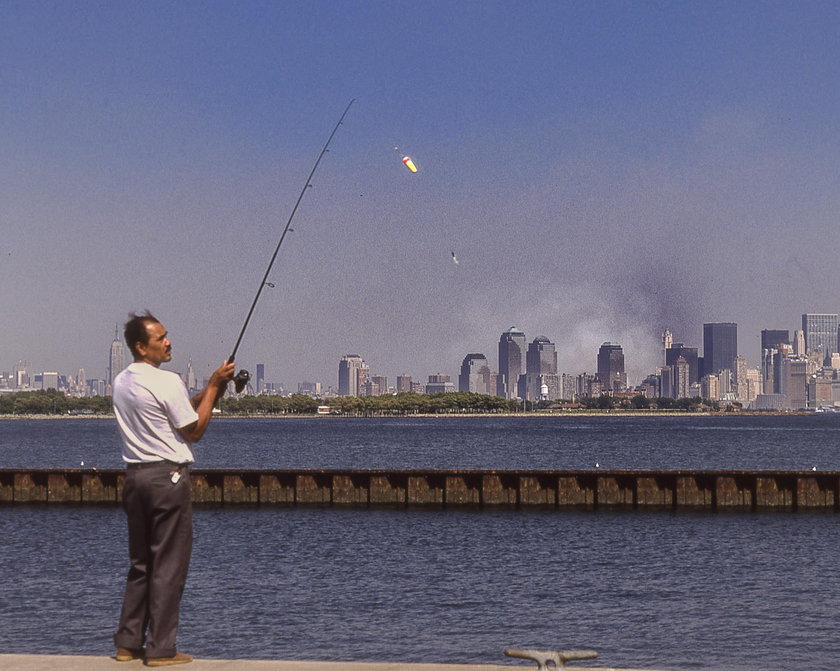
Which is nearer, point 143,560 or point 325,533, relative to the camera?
point 143,560

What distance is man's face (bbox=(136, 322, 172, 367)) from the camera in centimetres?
916

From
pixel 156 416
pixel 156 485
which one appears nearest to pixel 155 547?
pixel 156 485

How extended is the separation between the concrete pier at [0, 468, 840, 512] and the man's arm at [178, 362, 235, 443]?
124 ft

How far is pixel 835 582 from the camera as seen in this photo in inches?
1147

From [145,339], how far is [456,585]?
19857mm

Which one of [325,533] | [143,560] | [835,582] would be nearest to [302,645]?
[143,560]

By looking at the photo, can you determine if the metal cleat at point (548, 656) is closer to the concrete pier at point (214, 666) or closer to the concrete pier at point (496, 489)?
the concrete pier at point (214, 666)

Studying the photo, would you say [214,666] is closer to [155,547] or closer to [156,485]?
[155,547]

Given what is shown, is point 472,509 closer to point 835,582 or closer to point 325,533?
point 325,533

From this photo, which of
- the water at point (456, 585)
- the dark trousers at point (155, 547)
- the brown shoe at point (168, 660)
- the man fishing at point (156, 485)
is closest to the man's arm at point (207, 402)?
the man fishing at point (156, 485)

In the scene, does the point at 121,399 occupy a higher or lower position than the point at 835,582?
higher

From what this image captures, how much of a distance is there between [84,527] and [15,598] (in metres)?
16.5

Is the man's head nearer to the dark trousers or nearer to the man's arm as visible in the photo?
the man's arm

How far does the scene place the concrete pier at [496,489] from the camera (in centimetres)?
4491
